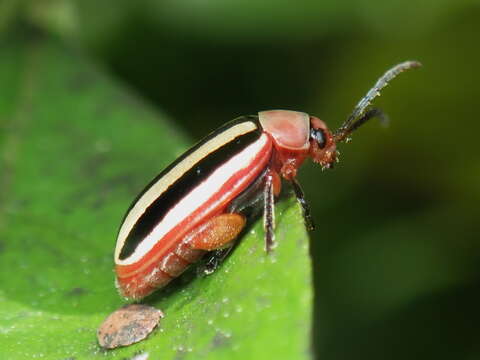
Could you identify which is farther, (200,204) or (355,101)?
(355,101)

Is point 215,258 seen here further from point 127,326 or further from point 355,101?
point 355,101

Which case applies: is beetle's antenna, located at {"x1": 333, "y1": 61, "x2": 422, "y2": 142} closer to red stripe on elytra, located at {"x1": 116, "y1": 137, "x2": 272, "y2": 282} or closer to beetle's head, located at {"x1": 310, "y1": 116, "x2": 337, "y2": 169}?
beetle's head, located at {"x1": 310, "y1": 116, "x2": 337, "y2": 169}

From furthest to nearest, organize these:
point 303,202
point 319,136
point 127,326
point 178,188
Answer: point 319,136
point 303,202
point 178,188
point 127,326

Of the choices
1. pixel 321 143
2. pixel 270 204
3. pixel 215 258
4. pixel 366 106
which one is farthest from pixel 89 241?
pixel 366 106

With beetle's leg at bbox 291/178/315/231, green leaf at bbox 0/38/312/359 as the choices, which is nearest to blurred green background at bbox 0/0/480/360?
green leaf at bbox 0/38/312/359

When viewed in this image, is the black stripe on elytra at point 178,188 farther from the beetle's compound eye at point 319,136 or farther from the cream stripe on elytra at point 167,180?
the beetle's compound eye at point 319,136

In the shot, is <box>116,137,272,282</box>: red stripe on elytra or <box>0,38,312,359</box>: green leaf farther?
<box>116,137,272,282</box>: red stripe on elytra

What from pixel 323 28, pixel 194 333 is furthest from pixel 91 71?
pixel 194 333
